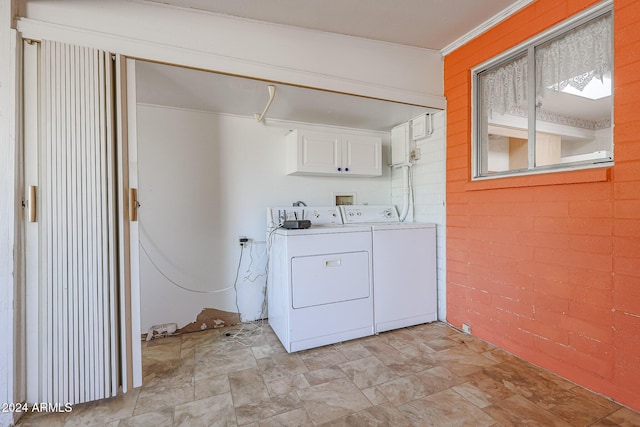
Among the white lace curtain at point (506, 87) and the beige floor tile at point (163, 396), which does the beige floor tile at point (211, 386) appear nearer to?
the beige floor tile at point (163, 396)

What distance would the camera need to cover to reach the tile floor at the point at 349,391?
1515mm

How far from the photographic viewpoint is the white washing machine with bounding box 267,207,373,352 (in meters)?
2.23

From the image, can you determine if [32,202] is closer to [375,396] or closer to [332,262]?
[332,262]

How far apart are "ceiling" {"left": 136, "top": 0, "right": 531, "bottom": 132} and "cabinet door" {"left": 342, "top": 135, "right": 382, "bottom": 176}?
0.34 meters

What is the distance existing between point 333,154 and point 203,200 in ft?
4.72

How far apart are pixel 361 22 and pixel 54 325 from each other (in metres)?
2.89

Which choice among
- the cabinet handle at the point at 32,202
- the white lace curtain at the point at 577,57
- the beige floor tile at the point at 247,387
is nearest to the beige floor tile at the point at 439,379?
the beige floor tile at the point at 247,387

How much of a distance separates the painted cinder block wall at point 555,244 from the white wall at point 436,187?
0.10 m

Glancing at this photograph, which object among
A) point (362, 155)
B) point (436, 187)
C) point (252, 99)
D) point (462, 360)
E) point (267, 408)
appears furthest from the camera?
point (362, 155)

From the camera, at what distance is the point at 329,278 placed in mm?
2342

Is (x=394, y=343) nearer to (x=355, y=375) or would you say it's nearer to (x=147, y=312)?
(x=355, y=375)

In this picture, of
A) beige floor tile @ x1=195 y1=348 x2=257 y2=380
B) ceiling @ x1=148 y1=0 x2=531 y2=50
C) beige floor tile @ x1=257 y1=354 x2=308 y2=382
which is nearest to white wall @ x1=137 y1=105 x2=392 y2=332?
beige floor tile @ x1=195 y1=348 x2=257 y2=380

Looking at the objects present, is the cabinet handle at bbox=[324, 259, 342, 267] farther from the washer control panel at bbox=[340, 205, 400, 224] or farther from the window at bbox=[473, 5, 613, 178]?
the window at bbox=[473, 5, 613, 178]

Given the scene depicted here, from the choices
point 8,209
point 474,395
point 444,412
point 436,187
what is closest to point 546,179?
point 436,187
